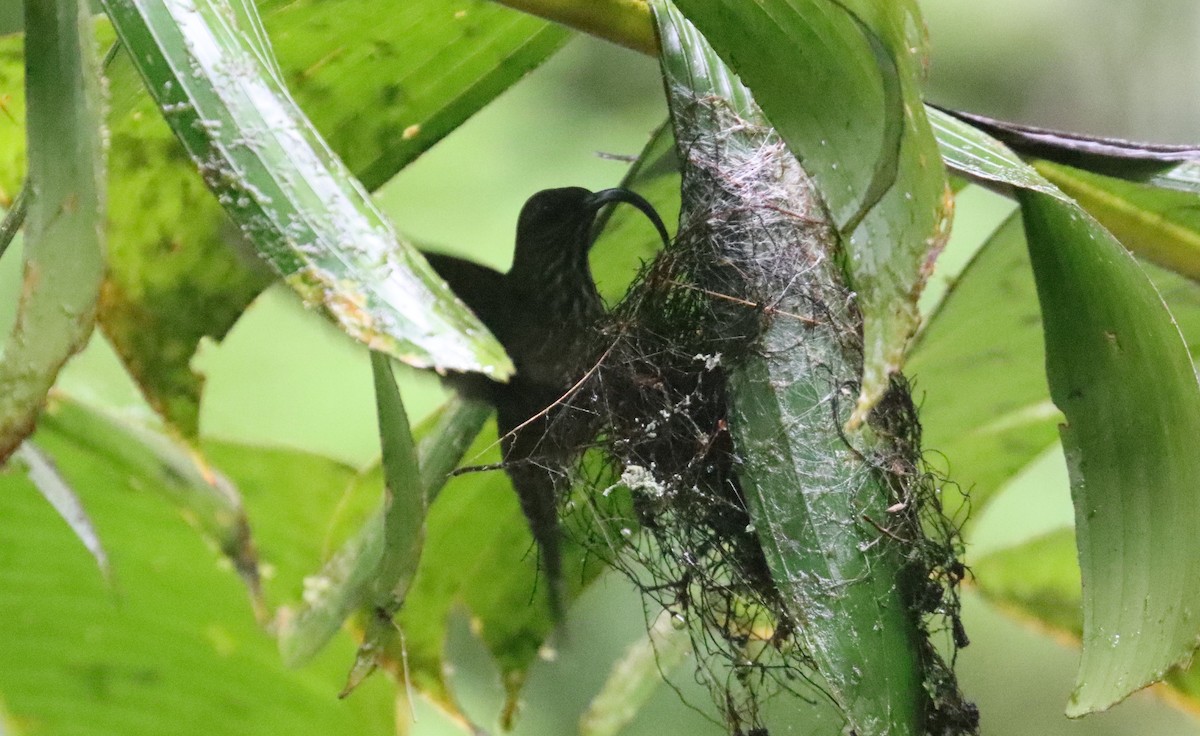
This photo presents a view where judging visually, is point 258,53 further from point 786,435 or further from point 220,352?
point 220,352

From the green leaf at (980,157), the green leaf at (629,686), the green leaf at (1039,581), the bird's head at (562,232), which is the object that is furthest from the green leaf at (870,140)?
the green leaf at (1039,581)

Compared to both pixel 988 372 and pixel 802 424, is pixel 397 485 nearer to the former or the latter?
pixel 802 424

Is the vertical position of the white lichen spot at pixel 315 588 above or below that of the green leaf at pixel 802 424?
below

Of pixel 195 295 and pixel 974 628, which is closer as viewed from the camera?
pixel 195 295

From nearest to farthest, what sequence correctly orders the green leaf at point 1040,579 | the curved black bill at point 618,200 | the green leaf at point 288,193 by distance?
the green leaf at point 288,193 → the curved black bill at point 618,200 → the green leaf at point 1040,579

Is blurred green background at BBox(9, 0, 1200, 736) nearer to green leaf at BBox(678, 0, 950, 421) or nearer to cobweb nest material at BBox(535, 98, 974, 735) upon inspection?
cobweb nest material at BBox(535, 98, 974, 735)

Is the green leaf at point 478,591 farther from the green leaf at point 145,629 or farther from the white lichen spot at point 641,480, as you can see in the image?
the white lichen spot at point 641,480

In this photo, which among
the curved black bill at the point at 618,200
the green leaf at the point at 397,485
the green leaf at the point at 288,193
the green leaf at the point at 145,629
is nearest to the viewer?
the green leaf at the point at 288,193

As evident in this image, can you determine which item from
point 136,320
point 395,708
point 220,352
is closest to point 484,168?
point 220,352
